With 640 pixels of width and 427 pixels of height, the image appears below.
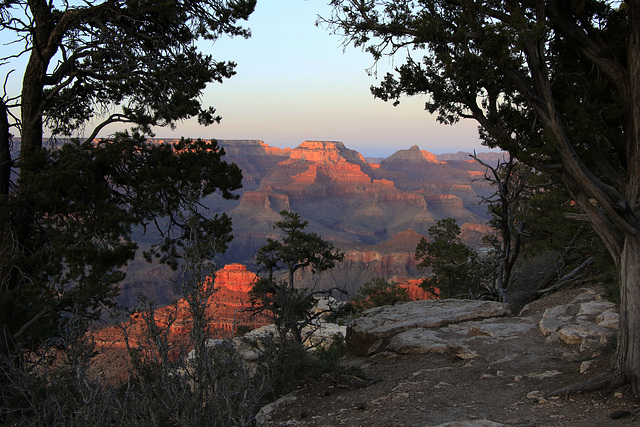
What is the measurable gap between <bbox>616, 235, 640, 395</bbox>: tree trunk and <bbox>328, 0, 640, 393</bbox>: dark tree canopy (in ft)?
0.04

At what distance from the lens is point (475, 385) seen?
25.8 feet

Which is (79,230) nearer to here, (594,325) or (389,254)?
(594,325)

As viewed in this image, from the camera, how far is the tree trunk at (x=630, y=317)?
6.40 m

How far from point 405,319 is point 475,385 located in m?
4.36

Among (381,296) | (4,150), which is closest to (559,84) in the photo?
(4,150)

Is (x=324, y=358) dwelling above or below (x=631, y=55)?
below

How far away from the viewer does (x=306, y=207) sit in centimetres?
19250

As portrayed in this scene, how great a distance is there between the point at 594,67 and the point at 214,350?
6.79 meters

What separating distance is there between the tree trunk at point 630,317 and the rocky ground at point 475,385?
0.90 feet

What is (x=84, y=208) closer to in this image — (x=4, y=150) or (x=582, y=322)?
(x=4, y=150)

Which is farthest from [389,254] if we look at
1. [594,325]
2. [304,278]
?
[594,325]

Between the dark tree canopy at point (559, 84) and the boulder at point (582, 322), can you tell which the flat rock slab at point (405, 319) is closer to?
the boulder at point (582, 322)

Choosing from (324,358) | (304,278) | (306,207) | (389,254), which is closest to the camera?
(324,358)

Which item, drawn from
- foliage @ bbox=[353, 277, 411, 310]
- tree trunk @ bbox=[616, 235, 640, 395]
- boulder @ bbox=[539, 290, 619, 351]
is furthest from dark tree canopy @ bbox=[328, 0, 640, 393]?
foliage @ bbox=[353, 277, 411, 310]
